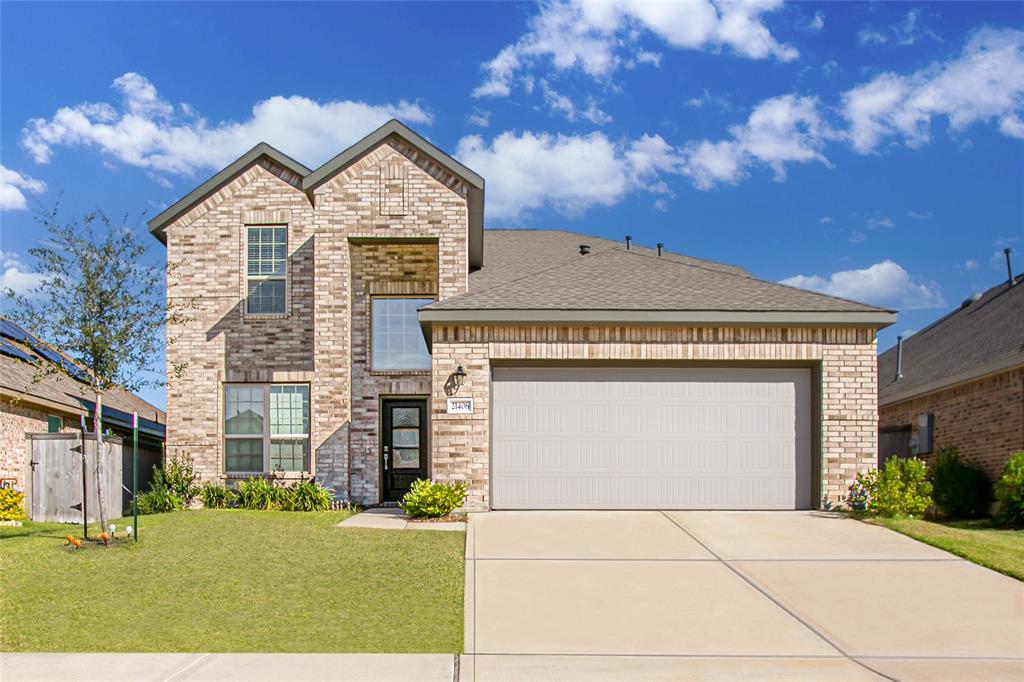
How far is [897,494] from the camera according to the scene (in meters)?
16.3

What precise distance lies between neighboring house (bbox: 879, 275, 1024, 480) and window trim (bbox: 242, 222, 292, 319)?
1473cm

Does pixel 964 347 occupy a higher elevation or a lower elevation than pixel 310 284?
lower

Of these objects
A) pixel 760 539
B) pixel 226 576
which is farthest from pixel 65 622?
pixel 760 539

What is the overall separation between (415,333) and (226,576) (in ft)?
32.6

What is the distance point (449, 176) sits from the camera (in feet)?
66.1

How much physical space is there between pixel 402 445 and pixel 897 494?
9.88 m

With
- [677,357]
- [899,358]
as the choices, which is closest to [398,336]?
[677,357]

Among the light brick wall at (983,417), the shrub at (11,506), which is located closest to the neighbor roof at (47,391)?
the shrub at (11,506)

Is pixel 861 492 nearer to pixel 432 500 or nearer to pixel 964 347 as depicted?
pixel 432 500

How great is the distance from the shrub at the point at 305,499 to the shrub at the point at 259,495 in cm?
10

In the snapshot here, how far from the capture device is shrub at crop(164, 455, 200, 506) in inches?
781

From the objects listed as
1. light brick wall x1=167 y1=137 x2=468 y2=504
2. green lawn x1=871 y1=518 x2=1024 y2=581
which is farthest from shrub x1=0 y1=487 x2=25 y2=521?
green lawn x1=871 y1=518 x2=1024 y2=581

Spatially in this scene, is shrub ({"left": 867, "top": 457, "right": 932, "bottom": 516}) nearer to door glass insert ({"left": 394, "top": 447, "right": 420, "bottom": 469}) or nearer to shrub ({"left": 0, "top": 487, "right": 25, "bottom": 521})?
door glass insert ({"left": 394, "top": 447, "right": 420, "bottom": 469})

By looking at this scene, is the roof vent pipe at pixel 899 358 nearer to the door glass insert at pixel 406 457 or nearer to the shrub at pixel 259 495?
the door glass insert at pixel 406 457
